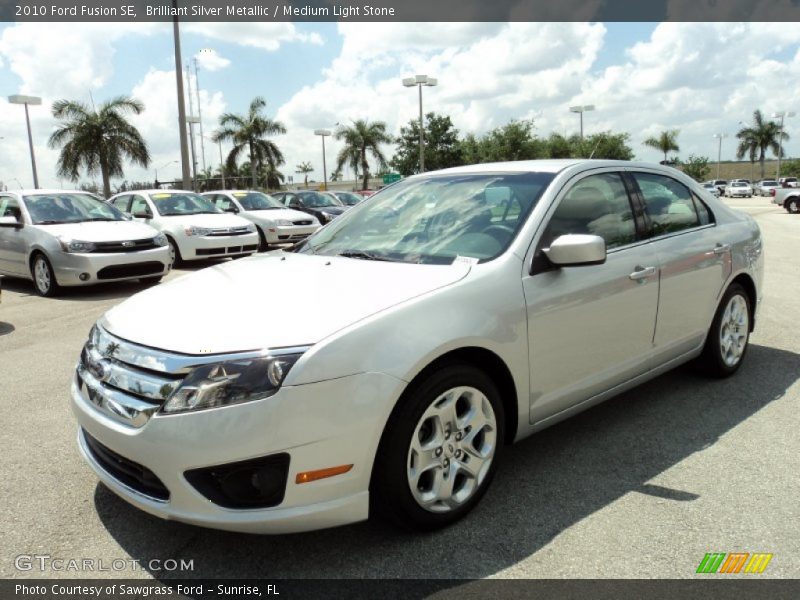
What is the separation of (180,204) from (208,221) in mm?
1123

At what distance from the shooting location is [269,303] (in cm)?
271

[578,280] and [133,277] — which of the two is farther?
[133,277]

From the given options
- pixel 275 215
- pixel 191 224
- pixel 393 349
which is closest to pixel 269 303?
pixel 393 349

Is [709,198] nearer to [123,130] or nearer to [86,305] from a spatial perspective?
[86,305]

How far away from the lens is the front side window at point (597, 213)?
3.38 metres

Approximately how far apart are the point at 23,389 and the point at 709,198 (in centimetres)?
527

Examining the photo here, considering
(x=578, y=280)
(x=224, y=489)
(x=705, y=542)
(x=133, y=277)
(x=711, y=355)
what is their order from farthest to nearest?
(x=133, y=277)
(x=711, y=355)
(x=578, y=280)
(x=705, y=542)
(x=224, y=489)

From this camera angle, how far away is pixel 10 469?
3.45 metres

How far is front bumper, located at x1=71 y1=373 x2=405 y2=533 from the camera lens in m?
2.28

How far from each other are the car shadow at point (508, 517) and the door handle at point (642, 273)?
3.04 feet

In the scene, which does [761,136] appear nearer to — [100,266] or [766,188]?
[766,188]

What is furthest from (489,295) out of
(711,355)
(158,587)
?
(711,355)

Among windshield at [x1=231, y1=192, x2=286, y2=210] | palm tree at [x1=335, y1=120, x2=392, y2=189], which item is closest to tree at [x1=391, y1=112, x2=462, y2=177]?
palm tree at [x1=335, y1=120, x2=392, y2=189]

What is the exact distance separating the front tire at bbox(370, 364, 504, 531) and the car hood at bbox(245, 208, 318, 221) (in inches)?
495
